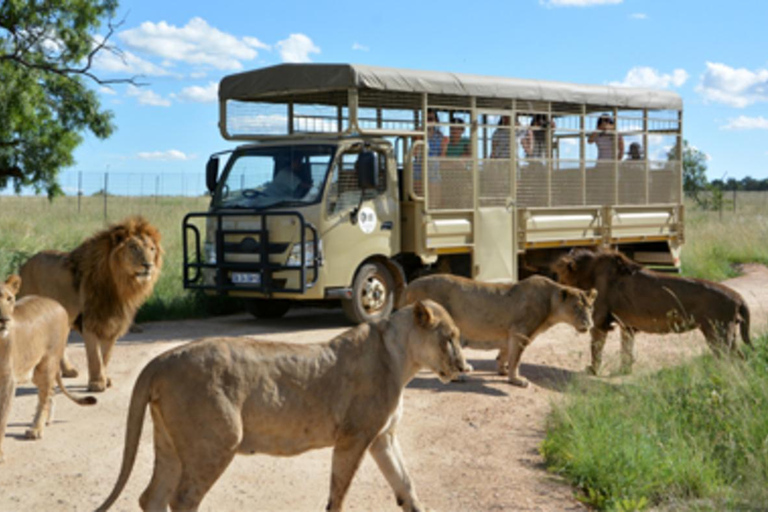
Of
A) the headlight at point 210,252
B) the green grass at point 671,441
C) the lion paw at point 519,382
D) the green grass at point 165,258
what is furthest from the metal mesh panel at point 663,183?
the green grass at point 671,441

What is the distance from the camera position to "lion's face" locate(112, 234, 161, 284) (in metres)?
9.18

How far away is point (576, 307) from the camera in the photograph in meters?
9.40

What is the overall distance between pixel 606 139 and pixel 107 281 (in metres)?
9.36

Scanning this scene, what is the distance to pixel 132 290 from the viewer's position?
30.5 feet

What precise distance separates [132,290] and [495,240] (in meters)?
6.33

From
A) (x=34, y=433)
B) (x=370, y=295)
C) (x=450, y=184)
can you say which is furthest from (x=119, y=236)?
(x=450, y=184)

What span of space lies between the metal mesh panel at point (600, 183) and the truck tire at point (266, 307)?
5246 mm

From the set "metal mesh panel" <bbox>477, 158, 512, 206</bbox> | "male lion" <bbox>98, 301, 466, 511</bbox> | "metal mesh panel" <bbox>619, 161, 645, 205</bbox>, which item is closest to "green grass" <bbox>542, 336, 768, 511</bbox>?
"male lion" <bbox>98, 301, 466, 511</bbox>

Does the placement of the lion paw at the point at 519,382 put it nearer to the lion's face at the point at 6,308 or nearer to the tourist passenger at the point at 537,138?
the lion's face at the point at 6,308

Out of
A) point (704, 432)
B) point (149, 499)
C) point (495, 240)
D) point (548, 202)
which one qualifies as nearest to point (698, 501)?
point (704, 432)

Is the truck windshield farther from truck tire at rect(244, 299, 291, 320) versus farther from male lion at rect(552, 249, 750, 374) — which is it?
male lion at rect(552, 249, 750, 374)

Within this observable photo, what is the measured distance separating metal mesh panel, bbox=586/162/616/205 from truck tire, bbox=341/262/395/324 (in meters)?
4.27

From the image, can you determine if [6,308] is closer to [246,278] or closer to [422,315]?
[422,315]

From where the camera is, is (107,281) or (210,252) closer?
(107,281)
